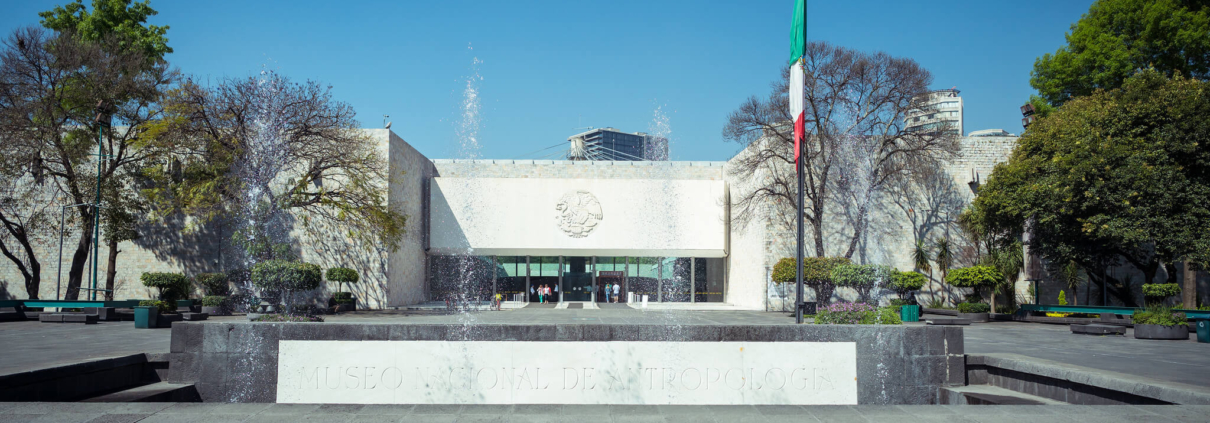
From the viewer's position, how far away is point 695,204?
2927 cm

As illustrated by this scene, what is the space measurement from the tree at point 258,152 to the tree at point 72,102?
151 cm

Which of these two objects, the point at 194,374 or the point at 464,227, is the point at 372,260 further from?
the point at 194,374

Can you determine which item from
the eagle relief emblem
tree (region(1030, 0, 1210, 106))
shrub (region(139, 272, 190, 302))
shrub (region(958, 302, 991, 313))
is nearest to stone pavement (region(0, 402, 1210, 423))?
shrub (region(958, 302, 991, 313))

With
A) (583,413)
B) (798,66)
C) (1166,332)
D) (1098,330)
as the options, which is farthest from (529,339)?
(1098,330)

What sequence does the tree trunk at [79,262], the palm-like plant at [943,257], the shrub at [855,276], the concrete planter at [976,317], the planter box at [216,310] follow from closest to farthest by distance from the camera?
the shrub at [855,276], the concrete planter at [976,317], the planter box at [216,310], the tree trunk at [79,262], the palm-like plant at [943,257]

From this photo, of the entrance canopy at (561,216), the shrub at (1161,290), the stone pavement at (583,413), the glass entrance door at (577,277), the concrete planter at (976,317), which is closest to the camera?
the stone pavement at (583,413)

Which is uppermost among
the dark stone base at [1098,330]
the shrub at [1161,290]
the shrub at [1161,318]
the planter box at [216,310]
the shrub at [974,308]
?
the shrub at [1161,290]

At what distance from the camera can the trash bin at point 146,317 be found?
16222 mm

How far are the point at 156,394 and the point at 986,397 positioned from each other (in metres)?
8.76

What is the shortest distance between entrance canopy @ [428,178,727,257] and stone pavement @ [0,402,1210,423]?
77.3 ft

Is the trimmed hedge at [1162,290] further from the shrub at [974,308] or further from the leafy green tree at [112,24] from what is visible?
the leafy green tree at [112,24]

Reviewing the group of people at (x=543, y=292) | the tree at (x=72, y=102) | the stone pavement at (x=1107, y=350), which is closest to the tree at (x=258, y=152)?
the tree at (x=72, y=102)

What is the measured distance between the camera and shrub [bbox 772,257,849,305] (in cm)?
2197

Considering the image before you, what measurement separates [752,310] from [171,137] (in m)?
19.8
